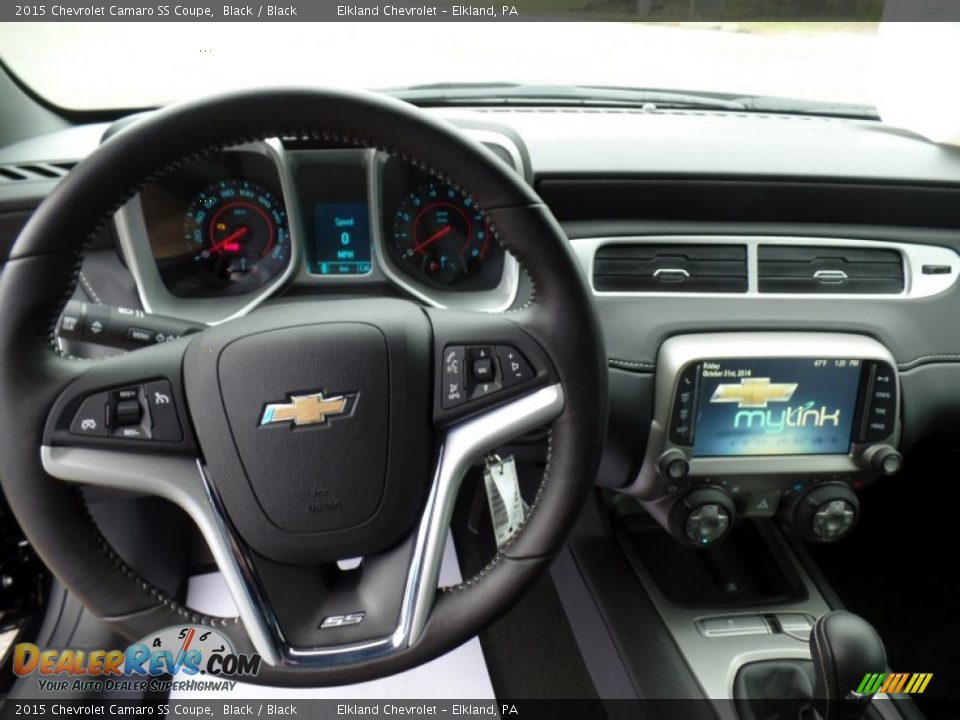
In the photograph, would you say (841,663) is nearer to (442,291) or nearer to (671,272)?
(671,272)

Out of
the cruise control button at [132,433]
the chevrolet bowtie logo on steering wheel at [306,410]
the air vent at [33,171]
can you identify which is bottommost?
the cruise control button at [132,433]

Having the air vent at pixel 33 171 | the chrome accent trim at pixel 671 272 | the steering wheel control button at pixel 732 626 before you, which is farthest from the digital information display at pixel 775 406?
the air vent at pixel 33 171

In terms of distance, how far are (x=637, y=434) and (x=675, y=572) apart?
1.86ft

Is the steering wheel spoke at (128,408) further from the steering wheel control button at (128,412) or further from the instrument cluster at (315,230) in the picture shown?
the instrument cluster at (315,230)

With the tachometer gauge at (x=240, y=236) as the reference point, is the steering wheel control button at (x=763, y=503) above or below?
below

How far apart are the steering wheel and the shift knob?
0.54 m

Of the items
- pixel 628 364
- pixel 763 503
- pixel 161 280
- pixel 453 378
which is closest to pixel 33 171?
pixel 161 280

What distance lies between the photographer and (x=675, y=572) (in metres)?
1.84

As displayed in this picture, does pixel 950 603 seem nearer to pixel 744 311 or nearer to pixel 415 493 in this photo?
pixel 744 311

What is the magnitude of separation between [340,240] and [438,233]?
7.4 inches

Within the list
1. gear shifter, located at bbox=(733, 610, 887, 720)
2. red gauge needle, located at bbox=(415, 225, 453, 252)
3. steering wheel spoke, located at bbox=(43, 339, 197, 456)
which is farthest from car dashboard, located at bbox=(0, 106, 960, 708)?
steering wheel spoke, located at bbox=(43, 339, 197, 456)

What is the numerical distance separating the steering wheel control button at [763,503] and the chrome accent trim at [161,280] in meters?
0.99

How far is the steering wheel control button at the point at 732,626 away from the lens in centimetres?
166

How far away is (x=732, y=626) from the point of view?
66.1 inches
